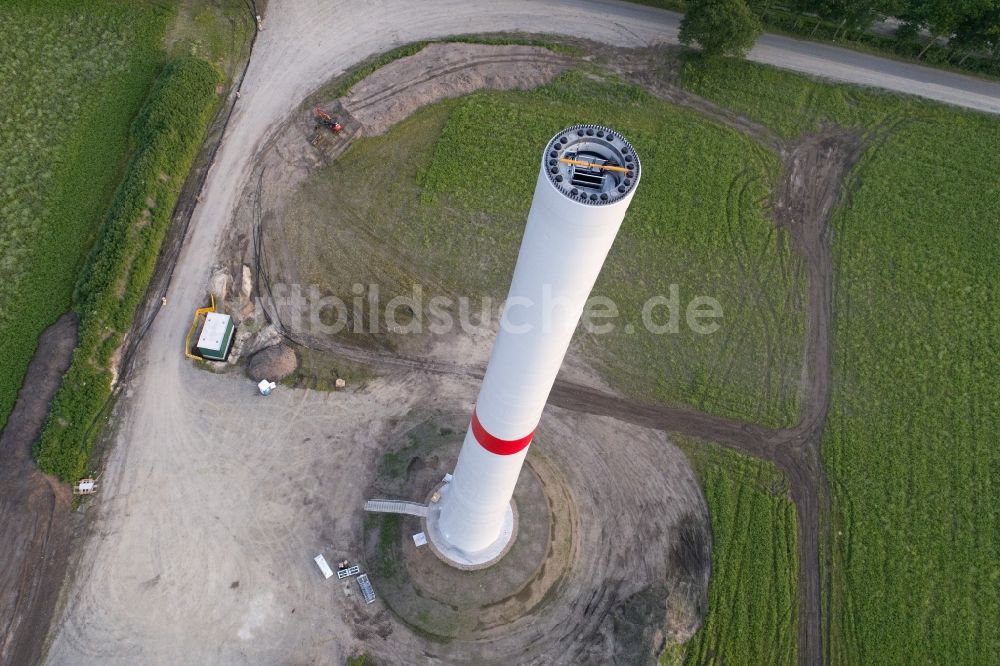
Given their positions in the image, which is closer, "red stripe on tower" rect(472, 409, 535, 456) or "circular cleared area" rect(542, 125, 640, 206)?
"circular cleared area" rect(542, 125, 640, 206)

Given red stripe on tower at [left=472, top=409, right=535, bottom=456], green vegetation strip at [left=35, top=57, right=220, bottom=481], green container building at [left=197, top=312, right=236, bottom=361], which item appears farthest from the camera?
green container building at [left=197, top=312, right=236, bottom=361]

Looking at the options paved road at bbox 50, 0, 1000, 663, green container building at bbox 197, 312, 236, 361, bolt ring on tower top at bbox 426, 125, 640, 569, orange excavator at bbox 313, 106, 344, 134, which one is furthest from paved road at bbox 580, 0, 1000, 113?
bolt ring on tower top at bbox 426, 125, 640, 569

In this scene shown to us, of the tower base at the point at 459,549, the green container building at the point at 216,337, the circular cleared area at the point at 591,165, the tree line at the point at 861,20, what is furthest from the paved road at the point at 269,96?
the circular cleared area at the point at 591,165

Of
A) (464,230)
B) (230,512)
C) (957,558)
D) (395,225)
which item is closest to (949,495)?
(957,558)

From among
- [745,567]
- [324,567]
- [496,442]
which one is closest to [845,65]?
[745,567]

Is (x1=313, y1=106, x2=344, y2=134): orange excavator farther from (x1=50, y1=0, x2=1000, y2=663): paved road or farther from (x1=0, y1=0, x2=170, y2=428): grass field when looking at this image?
(x1=0, y1=0, x2=170, y2=428): grass field

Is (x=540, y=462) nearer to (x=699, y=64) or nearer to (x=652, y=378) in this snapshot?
(x=652, y=378)
